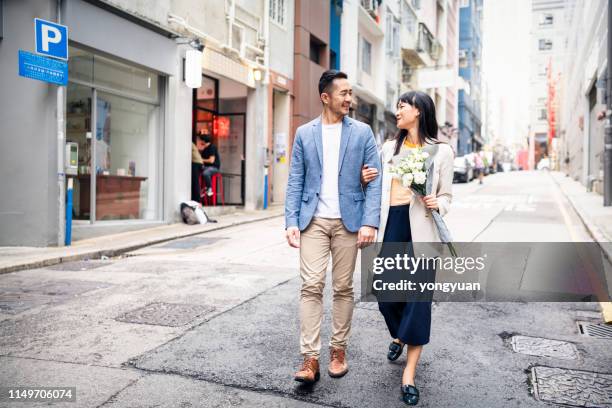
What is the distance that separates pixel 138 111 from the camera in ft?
43.1

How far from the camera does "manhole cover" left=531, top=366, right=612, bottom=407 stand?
340 cm

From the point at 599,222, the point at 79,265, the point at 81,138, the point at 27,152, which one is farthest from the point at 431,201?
the point at 599,222

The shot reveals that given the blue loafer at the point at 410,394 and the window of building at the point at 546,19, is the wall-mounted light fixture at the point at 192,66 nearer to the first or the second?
the blue loafer at the point at 410,394

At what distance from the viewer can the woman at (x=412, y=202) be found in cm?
362

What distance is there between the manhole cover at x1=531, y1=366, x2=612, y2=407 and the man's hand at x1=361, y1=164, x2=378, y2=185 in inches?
67.2

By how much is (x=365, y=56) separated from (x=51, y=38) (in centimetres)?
2221

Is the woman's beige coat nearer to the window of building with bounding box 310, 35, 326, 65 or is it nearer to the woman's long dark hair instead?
the woman's long dark hair

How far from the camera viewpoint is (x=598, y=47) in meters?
22.2

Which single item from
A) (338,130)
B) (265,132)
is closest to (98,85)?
(265,132)

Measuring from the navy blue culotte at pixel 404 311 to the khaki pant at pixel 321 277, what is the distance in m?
0.27

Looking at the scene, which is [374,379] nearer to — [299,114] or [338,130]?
[338,130]

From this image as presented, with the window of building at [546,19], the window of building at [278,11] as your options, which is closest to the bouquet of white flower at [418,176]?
the window of building at [278,11]

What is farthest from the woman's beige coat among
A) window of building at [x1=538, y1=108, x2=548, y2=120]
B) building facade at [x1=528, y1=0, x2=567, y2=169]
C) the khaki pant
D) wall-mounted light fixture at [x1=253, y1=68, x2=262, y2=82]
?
window of building at [x1=538, y1=108, x2=548, y2=120]

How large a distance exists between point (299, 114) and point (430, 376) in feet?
57.1
